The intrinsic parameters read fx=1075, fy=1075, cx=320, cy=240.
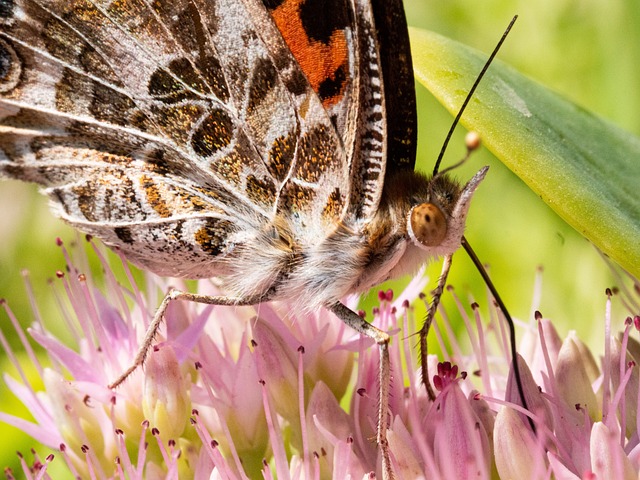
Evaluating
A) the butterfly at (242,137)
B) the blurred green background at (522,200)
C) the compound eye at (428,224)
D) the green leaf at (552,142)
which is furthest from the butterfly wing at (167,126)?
the blurred green background at (522,200)

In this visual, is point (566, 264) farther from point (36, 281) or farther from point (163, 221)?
point (36, 281)

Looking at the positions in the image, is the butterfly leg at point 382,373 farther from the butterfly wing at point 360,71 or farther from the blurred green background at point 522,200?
the blurred green background at point 522,200

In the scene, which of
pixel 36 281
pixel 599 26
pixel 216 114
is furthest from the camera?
pixel 36 281

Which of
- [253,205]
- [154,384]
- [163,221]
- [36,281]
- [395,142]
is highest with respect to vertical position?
[395,142]

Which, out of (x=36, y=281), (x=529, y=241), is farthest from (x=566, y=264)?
(x=36, y=281)

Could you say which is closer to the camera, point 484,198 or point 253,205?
point 253,205

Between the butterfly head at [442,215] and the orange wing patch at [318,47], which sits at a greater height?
the orange wing patch at [318,47]

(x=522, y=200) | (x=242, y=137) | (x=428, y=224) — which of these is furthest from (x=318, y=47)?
→ (x=522, y=200)

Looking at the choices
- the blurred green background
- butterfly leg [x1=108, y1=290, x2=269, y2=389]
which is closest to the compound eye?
butterfly leg [x1=108, y1=290, x2=269, y2=389]
